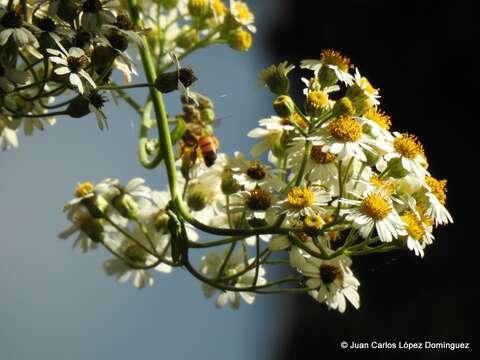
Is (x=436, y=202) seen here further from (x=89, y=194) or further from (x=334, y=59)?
(x=89, y=194)

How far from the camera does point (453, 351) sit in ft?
7.96

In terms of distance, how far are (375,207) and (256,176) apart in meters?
0.14

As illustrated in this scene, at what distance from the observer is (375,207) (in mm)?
760

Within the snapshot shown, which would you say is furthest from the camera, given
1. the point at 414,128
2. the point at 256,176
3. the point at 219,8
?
the point at 414,128

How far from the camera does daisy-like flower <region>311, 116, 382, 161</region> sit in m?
0.78

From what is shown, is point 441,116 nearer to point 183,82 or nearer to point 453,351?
point 453,351

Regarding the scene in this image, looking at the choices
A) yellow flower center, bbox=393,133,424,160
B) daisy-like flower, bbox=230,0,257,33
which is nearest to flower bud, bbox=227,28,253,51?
daisy-like flower, bbox=230,0,257,33

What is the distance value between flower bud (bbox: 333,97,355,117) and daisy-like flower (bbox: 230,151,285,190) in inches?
3.4

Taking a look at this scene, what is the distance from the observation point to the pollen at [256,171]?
33.6 inches

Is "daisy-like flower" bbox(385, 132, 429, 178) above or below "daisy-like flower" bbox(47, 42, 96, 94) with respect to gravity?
below

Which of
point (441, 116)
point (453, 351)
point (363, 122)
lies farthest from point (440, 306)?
point (363, 122)

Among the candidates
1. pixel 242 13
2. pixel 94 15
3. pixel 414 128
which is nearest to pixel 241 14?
pixel 242 13

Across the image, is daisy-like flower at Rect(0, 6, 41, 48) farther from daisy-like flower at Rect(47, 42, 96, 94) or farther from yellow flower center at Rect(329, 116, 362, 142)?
yellow flower center at Rect(329, 116, 362, 142)

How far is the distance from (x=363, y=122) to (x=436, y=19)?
2.42 metres
